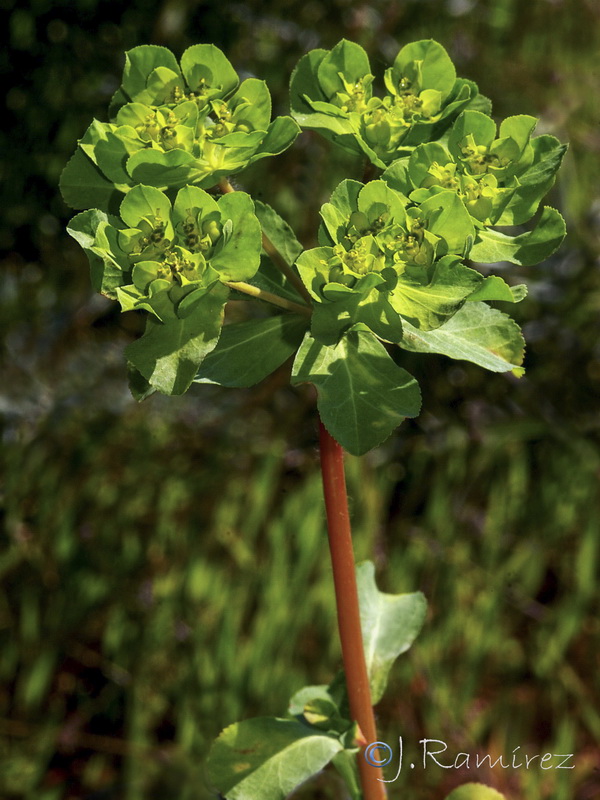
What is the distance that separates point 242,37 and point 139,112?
187 centimetres

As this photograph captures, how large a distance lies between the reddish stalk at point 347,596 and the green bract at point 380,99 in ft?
0.94

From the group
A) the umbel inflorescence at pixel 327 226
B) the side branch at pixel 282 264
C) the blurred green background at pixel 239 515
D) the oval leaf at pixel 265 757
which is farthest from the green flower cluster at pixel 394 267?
the blurred green background at pixel 239 515

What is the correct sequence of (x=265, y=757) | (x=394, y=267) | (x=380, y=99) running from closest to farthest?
(x=394, y=267) < (x=380, y=99) < (x=265, y=757)

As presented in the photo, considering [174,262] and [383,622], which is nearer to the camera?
[174,262]

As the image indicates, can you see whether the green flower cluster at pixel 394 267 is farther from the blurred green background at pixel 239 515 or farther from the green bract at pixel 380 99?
the blurred green background at pixel 239 515

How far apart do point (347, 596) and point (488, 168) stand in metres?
0.44

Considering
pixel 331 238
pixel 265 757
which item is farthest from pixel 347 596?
pixel 331 238

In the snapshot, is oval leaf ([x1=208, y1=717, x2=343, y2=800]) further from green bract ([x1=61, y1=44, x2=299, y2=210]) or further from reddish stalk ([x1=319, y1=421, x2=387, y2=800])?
green bract ([x1=61, y1=44, x2=299, y2=210])

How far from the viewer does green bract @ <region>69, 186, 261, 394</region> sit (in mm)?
671

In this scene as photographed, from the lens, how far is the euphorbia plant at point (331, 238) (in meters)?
0.68

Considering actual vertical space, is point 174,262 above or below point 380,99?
below

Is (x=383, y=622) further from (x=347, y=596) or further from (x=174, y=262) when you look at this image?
(x=174, y=262)

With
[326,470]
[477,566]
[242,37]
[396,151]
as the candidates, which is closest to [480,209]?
[396,151]

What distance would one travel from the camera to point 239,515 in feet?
6.79
